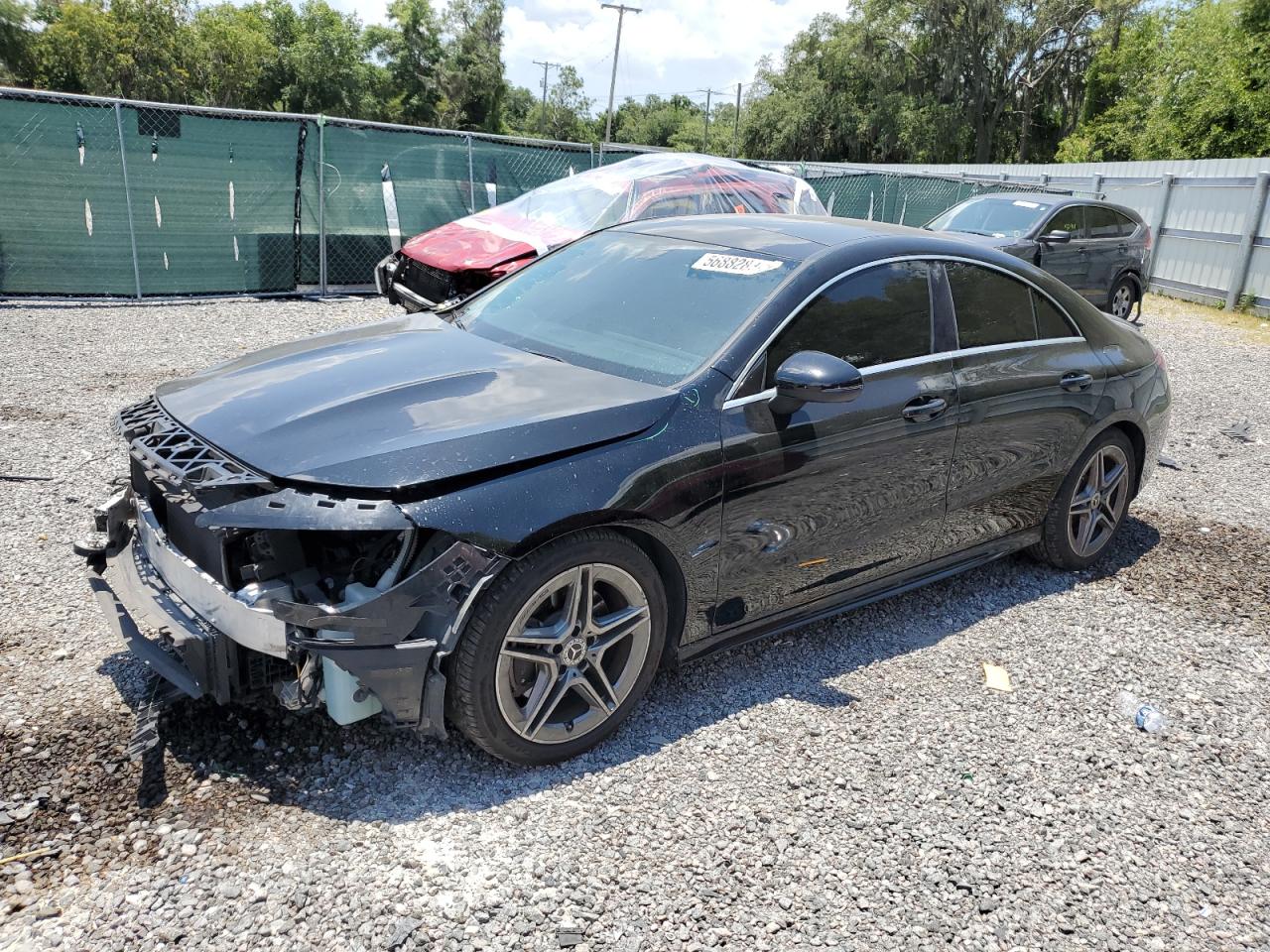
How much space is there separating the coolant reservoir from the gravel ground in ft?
0.98

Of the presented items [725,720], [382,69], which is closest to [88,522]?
[725,720]

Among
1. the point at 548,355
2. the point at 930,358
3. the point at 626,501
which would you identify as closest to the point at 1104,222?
the point at 930,358

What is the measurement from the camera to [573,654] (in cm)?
302

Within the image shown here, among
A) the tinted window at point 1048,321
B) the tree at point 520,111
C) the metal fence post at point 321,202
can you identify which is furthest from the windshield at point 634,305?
the tree at point 520,111

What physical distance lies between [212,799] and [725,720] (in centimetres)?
171

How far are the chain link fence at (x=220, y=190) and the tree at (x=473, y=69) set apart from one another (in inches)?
2606

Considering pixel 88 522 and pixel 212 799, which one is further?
pixel 88 522

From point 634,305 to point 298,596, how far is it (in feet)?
5.72

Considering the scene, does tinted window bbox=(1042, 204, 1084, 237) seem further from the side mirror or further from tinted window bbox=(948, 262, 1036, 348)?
the side mirror

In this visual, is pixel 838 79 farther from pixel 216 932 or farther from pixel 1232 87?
pixel 216 932

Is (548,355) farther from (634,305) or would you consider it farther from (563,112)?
(563,112)

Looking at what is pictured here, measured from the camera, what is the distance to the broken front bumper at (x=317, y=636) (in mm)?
2643

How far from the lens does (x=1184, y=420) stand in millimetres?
8578

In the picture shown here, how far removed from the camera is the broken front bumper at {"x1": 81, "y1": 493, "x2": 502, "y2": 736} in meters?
2.64
